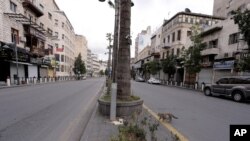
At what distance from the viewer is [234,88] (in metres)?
14.3

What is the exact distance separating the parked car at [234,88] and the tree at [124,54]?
34.9 feet

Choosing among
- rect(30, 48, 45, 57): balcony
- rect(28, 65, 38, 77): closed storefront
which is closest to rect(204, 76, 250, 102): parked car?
→ rect(30, 48, 45, 57): balcony

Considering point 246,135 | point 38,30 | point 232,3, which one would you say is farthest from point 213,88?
point 38,30

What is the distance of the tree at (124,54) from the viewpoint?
7.12 m

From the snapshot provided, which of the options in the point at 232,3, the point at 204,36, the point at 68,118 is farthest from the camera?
the point at 232,3

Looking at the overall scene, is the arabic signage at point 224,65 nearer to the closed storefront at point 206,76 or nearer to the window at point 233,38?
the closed storefront at point 206,76

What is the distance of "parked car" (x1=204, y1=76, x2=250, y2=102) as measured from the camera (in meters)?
13.5

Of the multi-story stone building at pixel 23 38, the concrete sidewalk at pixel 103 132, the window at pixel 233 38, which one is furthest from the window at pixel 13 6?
the window at pixel 233 38

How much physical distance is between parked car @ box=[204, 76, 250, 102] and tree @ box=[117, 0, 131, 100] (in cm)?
→ 1065

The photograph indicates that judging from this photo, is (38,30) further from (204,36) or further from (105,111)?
(105,111)

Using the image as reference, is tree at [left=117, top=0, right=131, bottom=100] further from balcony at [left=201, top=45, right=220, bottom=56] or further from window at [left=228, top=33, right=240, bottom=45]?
balcony at [left=201, top=45, right=220, bottom=56]

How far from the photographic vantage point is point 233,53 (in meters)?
23.3

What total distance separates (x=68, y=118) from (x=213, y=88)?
1378cm

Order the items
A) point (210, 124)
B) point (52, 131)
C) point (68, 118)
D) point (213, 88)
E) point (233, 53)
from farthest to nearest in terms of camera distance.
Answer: point (233, 53) → point (213, 88) → point (68, 118) → point (210, 124) → point (52, 131)
